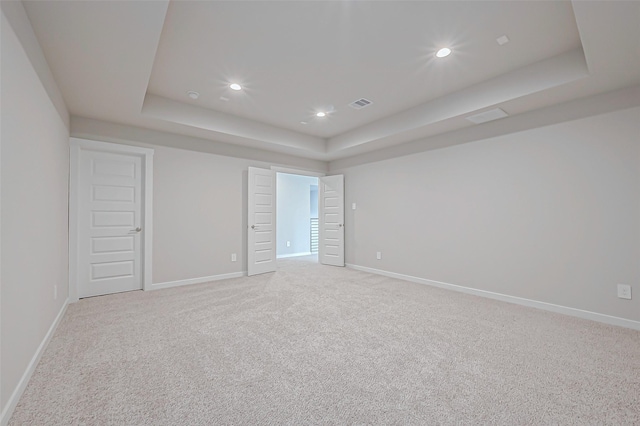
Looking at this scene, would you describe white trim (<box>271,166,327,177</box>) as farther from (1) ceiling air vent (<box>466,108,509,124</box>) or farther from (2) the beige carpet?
(1) ceiling air vent (<box>466,108,509,124</box>)

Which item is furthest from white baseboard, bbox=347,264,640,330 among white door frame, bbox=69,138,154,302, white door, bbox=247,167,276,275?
white door frame, bbox=69,138,154,302

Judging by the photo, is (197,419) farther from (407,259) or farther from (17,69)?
(407,259)

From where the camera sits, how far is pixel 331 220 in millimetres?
6035

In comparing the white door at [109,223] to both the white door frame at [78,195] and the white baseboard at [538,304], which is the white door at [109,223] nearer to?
the white door frame at [78,195]

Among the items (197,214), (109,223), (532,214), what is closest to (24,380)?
(109,223)

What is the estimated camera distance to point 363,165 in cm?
550

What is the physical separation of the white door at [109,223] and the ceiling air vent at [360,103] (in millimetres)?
3198

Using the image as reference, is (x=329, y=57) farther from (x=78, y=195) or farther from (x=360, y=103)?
(x=78, y=195)

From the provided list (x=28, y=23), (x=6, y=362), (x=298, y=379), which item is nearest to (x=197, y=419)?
(x=298, y=379)

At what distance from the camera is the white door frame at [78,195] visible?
3447mm

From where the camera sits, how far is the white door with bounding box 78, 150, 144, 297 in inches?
141

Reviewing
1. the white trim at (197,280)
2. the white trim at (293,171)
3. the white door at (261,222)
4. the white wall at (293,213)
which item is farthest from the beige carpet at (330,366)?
the white wall at (293,213)

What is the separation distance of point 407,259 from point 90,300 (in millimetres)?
4592

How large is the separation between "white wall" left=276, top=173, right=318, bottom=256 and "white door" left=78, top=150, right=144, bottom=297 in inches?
155
